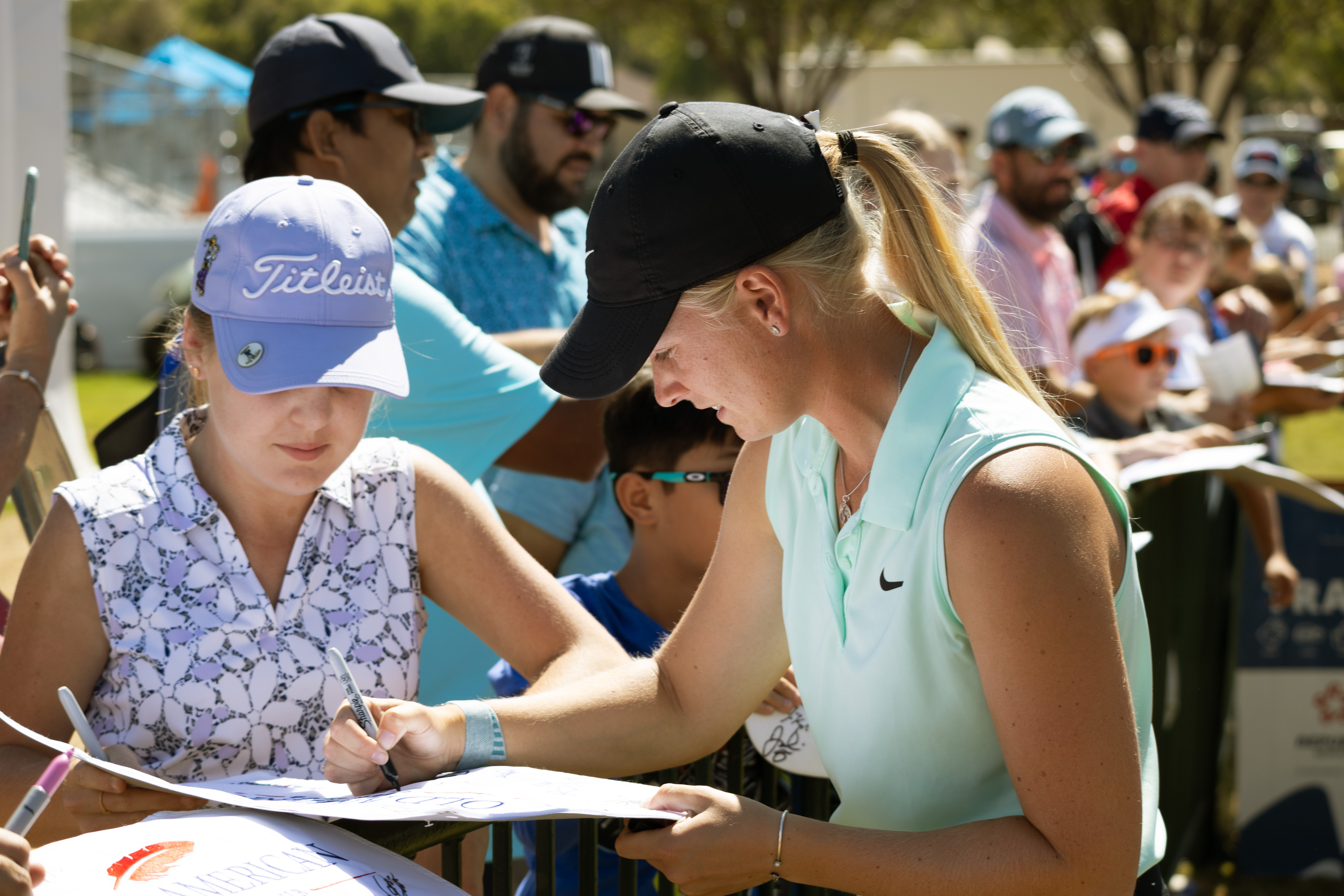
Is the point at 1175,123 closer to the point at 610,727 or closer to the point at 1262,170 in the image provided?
the point at 1262,170

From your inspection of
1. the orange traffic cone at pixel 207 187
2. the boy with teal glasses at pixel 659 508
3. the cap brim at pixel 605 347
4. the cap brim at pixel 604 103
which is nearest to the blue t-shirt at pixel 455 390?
the boy with teal glasses at pixel 659 508

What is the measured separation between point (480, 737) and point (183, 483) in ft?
2.08

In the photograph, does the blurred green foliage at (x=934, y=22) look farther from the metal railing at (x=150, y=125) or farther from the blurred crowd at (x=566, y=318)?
the blurred crowd at (x=566, y=318)

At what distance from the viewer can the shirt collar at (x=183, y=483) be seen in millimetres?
1925

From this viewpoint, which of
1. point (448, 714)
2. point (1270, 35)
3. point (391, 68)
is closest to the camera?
point (448, 714)

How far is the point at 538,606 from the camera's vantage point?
6.89 ft

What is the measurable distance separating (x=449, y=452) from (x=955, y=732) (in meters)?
1.35

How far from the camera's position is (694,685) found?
1.99 m

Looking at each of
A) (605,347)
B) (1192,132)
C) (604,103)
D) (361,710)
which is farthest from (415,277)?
(1192,132)

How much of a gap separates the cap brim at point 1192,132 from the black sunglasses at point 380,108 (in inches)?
209

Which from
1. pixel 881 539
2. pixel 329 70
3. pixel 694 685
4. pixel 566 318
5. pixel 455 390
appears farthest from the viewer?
pixel 566 318

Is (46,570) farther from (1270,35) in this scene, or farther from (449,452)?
(1270,35)

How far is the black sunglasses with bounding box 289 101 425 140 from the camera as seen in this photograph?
2.90 m

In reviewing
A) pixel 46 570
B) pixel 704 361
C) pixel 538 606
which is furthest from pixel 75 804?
pixel 704 361
